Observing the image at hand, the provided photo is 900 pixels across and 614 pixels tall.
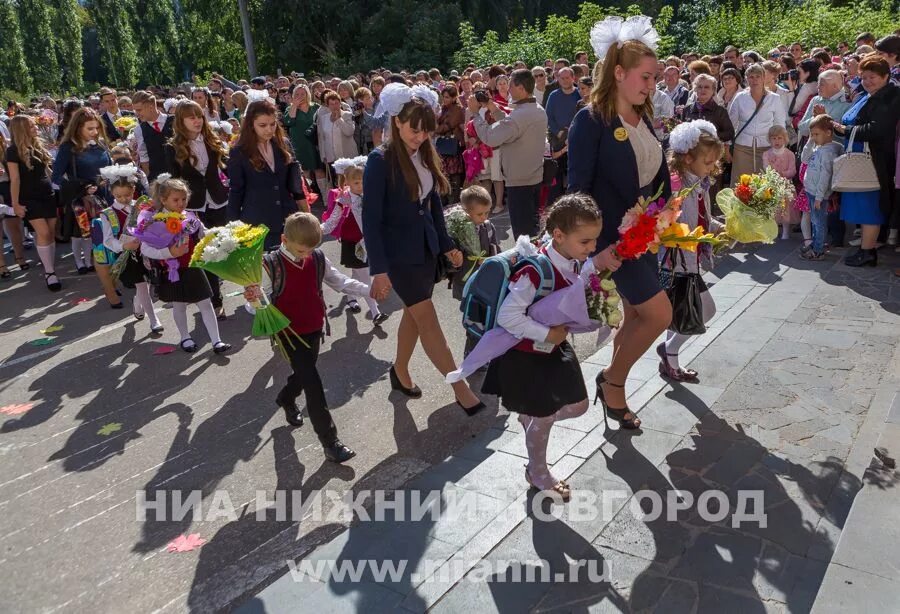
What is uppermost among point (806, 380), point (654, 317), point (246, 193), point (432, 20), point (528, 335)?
point (432, 20)

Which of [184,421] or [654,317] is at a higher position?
[654,317]

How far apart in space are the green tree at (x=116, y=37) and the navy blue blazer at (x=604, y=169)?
44806 mm

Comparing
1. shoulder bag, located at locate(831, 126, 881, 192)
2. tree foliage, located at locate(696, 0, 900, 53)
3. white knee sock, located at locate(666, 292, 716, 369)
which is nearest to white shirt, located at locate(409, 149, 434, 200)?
white knee sock, located at locate(666, 292, 716, 369)

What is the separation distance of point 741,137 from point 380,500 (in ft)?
23.7

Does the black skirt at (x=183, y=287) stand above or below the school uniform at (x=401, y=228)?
A: below

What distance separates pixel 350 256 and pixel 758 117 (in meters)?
5.39

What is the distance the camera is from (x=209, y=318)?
6469mm

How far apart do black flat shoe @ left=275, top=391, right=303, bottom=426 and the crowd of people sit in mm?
10

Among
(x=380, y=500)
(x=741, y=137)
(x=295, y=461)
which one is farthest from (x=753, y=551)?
(x=741, y=137)

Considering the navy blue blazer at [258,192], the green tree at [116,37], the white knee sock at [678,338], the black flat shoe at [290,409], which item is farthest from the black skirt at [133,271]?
the green tree at [116,37]

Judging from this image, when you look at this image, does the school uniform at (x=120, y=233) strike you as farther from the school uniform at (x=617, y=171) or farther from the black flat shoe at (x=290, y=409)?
the school uniform at (x=617, y=171)

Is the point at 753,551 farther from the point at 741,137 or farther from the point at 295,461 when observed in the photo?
the point at 741,137

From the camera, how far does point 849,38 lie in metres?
17.7

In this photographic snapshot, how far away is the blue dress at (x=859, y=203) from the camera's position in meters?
7.39
